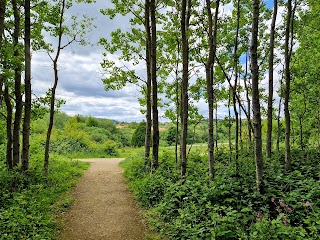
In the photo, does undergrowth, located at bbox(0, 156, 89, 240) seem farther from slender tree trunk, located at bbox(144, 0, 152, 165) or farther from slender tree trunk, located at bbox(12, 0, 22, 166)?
slender tree trunk, located at bbox(144, 0, 152, 165)

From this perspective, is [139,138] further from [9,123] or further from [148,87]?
[9,123]

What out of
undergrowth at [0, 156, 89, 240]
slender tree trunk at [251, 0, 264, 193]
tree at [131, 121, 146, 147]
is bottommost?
undergrowth at [0, 156, 89, 240]

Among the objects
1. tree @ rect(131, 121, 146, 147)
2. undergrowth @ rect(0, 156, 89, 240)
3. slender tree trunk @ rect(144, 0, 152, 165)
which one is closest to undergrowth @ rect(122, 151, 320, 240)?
undergrowth @ rect(0, 156, 89, 240)

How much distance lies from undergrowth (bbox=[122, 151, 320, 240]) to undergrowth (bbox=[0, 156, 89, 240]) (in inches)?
84.5

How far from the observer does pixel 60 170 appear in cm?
1232

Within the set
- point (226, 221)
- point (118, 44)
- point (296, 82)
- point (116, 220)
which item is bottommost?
point (116, 220)

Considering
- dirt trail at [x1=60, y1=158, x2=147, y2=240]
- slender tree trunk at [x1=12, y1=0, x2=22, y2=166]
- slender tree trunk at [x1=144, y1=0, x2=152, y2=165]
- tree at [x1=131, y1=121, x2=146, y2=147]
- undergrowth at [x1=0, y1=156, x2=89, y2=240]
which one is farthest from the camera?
tree at [x1=131, y1=121, x2=146, y2=147]

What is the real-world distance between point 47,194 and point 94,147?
55.2 feet

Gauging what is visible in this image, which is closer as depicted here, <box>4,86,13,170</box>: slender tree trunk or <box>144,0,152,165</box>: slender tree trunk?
<box>4,86,13,170</box>: slender tree trunk

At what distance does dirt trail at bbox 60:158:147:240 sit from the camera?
565cm

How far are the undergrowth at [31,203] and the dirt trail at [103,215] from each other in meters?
0.33

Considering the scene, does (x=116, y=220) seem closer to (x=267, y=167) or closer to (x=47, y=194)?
(x=47, y=194)

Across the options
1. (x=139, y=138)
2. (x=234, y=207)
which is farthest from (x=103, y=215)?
(x=139, y=138)

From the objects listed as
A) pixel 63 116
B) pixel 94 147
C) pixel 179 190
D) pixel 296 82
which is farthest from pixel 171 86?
pixel 63 116
